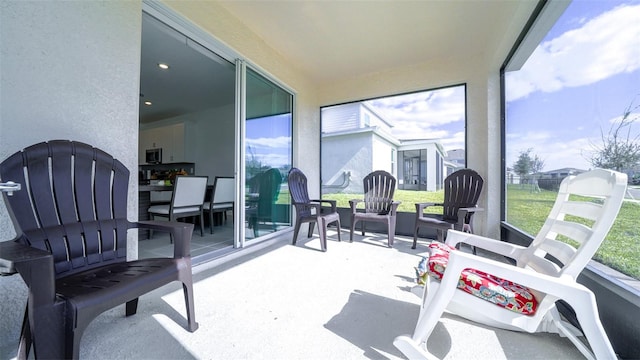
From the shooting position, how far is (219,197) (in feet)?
12.9

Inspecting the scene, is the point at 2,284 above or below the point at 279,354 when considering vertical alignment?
above

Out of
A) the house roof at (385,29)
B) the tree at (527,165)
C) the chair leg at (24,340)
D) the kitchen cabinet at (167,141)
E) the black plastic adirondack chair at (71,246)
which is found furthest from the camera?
the kitchen cabinet at (167,141)

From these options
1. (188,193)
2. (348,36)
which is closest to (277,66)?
(348,36)

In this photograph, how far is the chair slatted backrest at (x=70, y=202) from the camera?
1.14 metres

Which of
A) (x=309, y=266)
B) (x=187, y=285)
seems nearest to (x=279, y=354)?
(x=187, y=285)

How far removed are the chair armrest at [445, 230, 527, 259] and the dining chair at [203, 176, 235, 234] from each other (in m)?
3.40

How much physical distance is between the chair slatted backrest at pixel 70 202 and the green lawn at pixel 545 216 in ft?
9.37

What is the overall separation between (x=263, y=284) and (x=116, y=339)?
3.11 feet

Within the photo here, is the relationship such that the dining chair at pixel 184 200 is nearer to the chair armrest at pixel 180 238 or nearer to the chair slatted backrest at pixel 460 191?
the chair armrest at pixel 180 238

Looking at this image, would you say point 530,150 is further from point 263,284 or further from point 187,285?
point 187,285

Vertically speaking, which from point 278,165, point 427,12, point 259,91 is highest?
point 427,12

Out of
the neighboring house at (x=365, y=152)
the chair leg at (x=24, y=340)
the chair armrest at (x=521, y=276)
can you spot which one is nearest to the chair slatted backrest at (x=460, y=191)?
the neighboring house at (x=365, y=152)

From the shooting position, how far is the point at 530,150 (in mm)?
2373

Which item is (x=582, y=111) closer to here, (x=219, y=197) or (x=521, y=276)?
(x=521, y=276)
